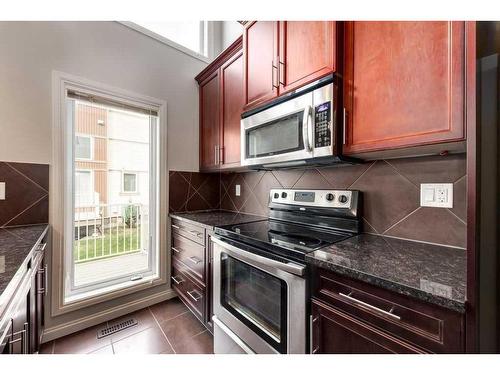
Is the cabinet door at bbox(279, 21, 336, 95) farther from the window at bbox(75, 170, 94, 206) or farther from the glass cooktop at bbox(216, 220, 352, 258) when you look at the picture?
the window at bbox(75, 170, 94, 206)

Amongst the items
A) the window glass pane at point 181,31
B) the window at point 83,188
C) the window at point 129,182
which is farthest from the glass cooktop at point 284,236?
the window glass pane at point 181,31

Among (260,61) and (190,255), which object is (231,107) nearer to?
(260,61)

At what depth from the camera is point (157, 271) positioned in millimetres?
2246

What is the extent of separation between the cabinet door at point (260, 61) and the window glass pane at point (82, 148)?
1433 millimetres

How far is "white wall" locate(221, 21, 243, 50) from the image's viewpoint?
2523mm

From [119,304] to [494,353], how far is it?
2418mm

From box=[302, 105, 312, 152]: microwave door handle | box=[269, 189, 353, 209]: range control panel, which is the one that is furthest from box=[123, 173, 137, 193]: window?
box=[302, 105, 312, 152]: microwave door handle

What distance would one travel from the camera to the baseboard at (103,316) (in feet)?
5.57

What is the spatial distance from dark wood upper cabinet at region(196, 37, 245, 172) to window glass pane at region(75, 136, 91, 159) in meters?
1.02

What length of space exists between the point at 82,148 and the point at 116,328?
154 cm
